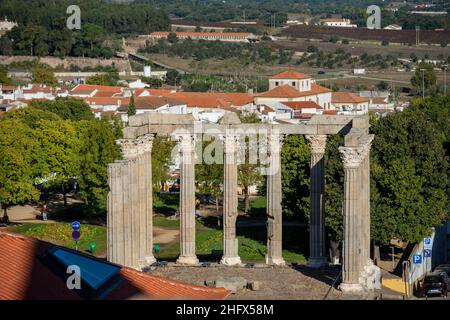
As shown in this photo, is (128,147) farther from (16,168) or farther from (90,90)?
(90,90)

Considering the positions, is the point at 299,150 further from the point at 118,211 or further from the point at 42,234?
the point at 118,211

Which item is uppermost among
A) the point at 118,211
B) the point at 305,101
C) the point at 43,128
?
the point at 118,211

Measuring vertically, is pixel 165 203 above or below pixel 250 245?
below

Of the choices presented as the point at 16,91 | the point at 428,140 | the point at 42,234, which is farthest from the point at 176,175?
the point at 16,91

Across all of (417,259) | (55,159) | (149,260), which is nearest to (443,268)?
(417,259)

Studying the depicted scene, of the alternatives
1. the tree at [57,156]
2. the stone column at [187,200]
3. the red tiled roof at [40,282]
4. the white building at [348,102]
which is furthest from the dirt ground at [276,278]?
the white building at [348,102]

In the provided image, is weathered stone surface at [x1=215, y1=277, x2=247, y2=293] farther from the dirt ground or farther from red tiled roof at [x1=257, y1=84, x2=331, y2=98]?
red tiled roof at [x1=257, y1=84, x2=331, y2=98]
